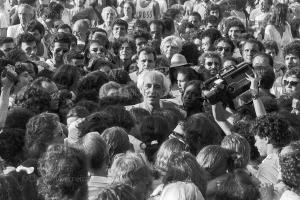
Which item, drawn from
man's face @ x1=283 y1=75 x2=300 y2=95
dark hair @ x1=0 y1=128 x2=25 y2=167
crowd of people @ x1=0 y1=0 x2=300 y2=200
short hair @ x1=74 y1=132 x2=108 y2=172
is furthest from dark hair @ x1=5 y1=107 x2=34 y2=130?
man's face @ x1=283 y1=75 x2=300 y2=95

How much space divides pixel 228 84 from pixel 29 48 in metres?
3.94

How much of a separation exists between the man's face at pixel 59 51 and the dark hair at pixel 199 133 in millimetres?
4660

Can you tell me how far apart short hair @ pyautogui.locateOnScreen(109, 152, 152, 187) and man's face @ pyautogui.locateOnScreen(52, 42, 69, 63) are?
5641mm

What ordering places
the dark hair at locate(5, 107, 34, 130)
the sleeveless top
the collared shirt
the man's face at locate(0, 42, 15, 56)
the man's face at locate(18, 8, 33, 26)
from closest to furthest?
1. the collared shirt
2. the dark hair at locate(5, 107, 34, 130)
3. the man's face at locate(0, 42, 15, 56)
4. the man's face at locate(18, 8, 33, 26)
5. the sleeveless top

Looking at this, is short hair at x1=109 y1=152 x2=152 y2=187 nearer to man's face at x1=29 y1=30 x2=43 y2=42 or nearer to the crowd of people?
the crowd of people

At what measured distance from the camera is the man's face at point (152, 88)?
7.89m

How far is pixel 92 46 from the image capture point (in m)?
10.6

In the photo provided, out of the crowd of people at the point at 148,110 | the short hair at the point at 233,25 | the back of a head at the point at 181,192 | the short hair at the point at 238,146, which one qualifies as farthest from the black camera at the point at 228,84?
the short hair at the point at 233,25

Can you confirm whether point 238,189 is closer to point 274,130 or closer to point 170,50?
point 274,130

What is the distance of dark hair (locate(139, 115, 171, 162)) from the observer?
6.09 metres

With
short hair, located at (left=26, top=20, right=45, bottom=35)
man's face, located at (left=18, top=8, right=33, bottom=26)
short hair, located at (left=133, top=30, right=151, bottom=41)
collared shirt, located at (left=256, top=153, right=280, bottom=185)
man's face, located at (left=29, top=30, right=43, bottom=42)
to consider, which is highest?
man's face, located at (left=18, top=8, right=33, bottom=26)

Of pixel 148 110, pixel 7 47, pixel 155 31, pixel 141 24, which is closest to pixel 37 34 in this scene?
pixel 7 47

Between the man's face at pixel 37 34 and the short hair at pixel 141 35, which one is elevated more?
the man's face at pixel 37 34

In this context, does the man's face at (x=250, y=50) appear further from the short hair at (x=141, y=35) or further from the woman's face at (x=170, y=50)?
the short hair at (x=141, y=35)
